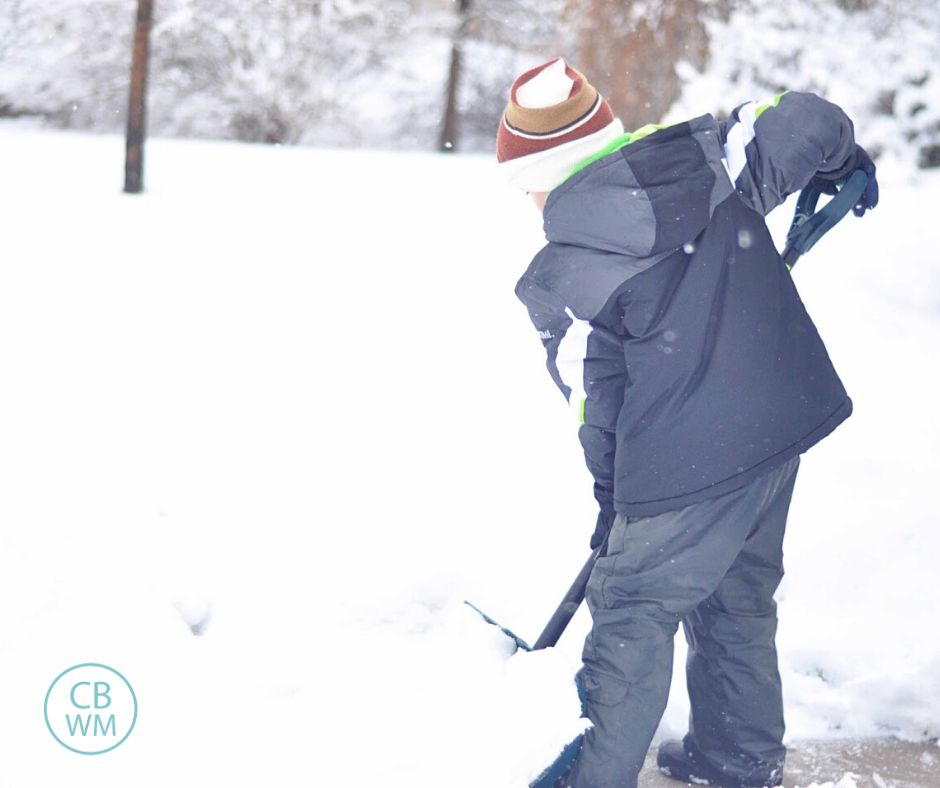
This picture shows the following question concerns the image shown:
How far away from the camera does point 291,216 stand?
201 inches

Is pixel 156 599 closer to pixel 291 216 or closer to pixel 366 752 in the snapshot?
pixel 366 752

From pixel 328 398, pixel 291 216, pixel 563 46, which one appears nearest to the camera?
pixel 328 398

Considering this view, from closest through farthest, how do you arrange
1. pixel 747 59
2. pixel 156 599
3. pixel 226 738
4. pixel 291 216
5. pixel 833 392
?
pixel 833 392
pixel 226 738
pixel 156 599
pixel 291 216
pixel 747 59

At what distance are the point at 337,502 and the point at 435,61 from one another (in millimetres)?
8132

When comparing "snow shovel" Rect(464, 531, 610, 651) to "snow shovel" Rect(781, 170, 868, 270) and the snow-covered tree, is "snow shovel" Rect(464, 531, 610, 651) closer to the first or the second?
"snow shovel" Rect(781, 170, 868, 270)

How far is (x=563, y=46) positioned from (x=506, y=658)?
8.90 m

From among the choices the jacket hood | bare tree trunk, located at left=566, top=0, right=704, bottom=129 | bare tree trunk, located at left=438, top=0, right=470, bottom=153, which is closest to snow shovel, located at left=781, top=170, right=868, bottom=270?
the jacket hood

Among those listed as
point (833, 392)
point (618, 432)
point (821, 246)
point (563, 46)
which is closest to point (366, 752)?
point (618, 432)

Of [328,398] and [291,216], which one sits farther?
[291,216]

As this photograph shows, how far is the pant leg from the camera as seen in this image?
7.82 ft

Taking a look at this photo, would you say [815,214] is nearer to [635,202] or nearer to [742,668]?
[635,202]

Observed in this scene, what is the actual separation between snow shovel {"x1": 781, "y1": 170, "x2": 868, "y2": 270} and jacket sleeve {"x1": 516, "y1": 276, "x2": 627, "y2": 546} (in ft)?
1.95

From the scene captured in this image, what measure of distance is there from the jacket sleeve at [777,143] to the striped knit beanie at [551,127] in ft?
0.85

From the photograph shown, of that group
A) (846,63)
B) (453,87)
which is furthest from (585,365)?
(453,87)
